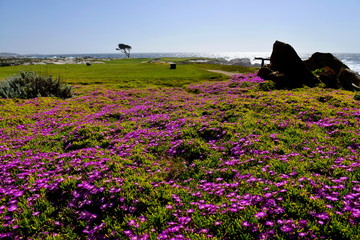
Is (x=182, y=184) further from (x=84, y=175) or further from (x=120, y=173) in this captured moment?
(x=84, y=175)

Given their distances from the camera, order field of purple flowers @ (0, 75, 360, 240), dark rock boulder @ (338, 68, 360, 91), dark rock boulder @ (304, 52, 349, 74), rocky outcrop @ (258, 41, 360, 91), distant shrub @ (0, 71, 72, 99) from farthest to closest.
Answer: dark rock boulder @ (304, 52, 349, 74)
distant shrub @ (0, 71, 72, 99)
rocky outcrop @ (258, 41, 360, 91)
dark rock boulder @ (338, 68, 360, 91)
field of purple flowers @ (0, 75, 360, 240)

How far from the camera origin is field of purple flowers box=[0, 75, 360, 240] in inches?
200

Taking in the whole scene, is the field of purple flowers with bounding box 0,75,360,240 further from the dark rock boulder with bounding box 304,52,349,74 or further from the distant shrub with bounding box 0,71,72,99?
the dark rock boulder with bounding box 304,52,349,74

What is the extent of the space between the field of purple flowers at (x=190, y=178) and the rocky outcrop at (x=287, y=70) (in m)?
11.4

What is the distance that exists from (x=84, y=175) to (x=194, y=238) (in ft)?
14.2

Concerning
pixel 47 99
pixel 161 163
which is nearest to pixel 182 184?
pixel 161 163

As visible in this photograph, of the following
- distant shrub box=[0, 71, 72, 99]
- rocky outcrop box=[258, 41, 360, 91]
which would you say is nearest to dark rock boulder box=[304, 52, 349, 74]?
rocky outcrop box=[258, 41, 360, 91]

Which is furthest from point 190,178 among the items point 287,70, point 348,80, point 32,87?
point 32,87

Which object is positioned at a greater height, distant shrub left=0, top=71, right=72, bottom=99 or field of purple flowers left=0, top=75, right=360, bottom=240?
distant shrub left=0, top=71, right=72, bottom=99

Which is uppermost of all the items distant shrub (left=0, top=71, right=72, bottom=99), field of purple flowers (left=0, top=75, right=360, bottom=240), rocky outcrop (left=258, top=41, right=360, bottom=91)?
rocky outcrop (left=258, top=41, right=360, bottom=91)

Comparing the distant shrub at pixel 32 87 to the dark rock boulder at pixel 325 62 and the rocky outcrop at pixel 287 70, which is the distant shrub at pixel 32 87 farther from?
the dark rock boulder at pixel 325 62

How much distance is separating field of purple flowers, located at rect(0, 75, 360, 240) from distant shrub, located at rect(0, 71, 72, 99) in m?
12.7

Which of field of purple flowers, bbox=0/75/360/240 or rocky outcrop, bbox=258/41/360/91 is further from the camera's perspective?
rocky outcrop, bbox=258/41/360/91

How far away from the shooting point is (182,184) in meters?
7.25
